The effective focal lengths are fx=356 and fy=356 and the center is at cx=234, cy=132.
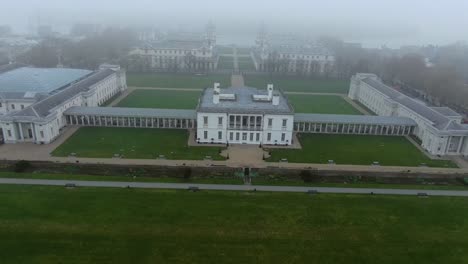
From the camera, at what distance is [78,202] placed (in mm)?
40219

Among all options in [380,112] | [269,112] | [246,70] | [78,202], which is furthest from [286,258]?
[246,70]

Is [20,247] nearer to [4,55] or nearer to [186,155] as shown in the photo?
[186,155]

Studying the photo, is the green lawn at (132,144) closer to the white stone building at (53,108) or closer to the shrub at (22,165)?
the white stone building at (53,108)

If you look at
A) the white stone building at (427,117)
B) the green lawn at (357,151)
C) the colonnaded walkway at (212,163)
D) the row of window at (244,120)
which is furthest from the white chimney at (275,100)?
the white stone building at (427,117)

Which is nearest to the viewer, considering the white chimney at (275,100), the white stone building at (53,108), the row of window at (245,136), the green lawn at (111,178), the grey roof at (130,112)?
the green lawn at (111,178)

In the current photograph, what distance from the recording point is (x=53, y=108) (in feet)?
208

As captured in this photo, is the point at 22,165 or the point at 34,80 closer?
the point at 22,165

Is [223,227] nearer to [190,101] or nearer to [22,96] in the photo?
[190,101]

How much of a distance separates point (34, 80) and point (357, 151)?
66.8 metres

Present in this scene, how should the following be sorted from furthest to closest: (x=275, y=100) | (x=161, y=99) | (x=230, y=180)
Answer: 1. (x=161, y=99)
2. (x=275, y=100)
3. (x=230, y=180)

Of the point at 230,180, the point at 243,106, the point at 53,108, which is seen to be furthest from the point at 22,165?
the point at 243,106

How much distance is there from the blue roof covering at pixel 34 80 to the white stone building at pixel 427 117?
72.8 metres

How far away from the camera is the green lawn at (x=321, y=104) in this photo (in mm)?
83938

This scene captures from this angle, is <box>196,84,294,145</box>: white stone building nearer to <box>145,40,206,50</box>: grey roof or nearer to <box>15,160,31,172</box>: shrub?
<box>15,160,31,172</box>: shrub
